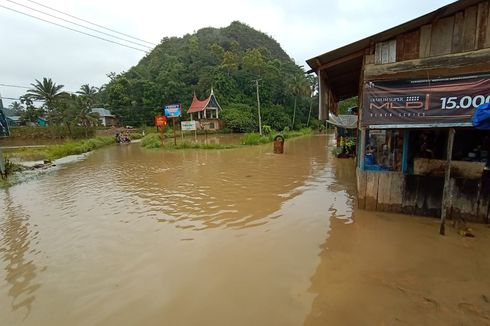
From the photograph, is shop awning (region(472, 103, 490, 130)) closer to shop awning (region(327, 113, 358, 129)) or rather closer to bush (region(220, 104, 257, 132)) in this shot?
shop awning (region(327, 113, 358, 129))

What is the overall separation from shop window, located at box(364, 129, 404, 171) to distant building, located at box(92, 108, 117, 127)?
5322 cm

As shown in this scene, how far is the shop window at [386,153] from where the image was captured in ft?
23.6

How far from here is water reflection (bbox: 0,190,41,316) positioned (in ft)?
13.7

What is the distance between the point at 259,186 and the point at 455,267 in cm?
659

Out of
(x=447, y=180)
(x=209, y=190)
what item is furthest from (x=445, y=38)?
(x=209, y=190)

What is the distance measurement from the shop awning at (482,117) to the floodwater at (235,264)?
217 centimetres

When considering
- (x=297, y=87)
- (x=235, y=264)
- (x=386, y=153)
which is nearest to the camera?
(x=235, y=264)

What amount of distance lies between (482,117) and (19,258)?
9.01 meters

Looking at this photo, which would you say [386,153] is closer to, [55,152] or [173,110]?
[173,110]

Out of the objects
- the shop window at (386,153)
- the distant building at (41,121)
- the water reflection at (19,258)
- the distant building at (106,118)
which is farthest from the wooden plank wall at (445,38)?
the distant building at (41,121)

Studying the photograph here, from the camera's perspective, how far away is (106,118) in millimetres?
54688

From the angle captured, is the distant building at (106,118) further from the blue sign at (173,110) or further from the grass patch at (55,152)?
the blue sign at (173,110)

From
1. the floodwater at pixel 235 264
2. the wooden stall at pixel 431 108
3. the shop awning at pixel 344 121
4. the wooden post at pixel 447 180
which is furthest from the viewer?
the shop awning at pixel 344 121

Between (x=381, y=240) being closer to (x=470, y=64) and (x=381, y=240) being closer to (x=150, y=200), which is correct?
(x=470, y=64)
